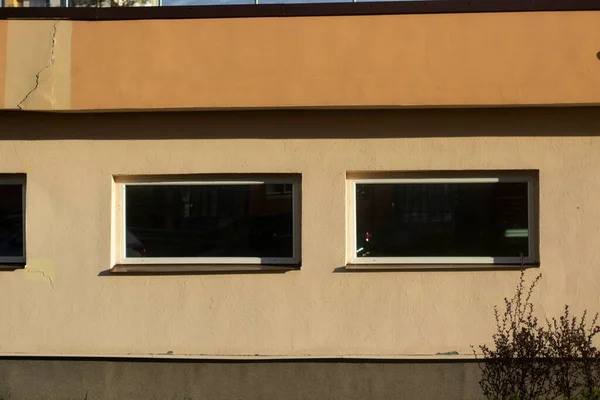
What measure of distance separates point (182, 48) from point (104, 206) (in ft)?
5.22

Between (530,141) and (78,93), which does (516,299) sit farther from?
(78,93)

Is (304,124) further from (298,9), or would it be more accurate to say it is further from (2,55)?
(2,55)

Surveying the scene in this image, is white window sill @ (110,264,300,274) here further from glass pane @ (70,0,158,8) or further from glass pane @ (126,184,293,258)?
glass pane @ (70,0,158,8)

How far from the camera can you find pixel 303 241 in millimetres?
7566

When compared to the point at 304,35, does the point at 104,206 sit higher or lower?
lower

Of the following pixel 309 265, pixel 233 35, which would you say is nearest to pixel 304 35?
pixel 233 35

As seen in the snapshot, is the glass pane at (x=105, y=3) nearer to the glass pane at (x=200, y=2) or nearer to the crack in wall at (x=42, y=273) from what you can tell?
the glass pane at (x=200, y=2)

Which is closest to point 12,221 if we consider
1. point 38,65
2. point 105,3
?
point 38,65

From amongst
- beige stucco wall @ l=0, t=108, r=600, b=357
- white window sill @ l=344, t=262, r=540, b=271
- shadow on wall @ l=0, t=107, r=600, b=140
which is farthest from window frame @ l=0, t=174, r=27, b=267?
white window sill @ l=344, t=262, r=540, b=271

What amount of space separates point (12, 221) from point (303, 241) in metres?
2.77

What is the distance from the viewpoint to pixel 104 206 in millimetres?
7699

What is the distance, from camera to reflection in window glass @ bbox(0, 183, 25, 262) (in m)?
7.94

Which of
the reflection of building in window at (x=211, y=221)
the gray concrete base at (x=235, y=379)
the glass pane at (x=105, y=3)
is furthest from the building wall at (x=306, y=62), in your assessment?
the gray concrete base at (x=235, y=379)

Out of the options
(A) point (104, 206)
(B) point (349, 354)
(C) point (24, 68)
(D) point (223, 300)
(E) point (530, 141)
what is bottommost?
(B) point (349, 354)
